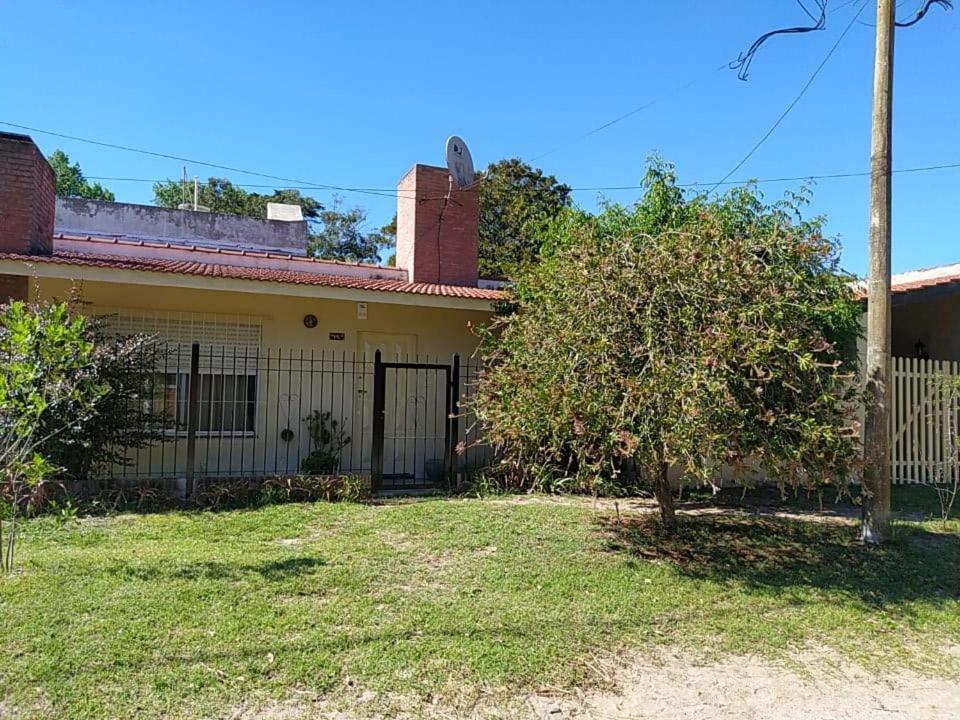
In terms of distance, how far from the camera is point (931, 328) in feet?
43.1

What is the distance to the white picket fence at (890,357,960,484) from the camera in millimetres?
10672

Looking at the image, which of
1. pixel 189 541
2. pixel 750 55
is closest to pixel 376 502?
pixel 189 541

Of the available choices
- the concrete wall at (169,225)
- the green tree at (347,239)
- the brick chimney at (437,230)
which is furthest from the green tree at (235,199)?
the brick chimney at (437,230)

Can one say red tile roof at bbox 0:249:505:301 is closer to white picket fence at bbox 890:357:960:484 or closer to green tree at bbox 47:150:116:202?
white picket fence at bbox 890:357:960:484

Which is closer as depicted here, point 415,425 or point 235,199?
point 415,425

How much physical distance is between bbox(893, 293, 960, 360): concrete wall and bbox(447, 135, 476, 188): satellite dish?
8039 millimetres

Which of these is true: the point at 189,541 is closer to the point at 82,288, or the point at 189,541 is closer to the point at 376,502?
the point at 376,502

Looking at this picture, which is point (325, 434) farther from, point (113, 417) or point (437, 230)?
point (437, 230)

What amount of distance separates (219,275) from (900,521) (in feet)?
28.7

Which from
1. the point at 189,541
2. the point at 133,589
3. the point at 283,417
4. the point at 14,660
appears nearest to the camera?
the point at 14,660

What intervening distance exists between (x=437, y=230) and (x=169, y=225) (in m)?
9.20

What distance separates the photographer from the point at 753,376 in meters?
5.37

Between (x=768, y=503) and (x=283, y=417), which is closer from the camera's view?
(x=768, y=503)

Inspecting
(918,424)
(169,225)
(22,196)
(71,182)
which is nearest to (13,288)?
(22,196)
